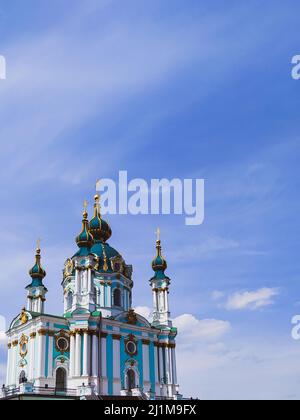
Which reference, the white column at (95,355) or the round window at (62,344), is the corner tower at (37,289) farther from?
the white column at (95,355)

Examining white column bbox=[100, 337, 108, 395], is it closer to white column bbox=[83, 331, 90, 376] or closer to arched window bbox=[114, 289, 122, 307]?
white column bbox=[83, 331, 90, 376]

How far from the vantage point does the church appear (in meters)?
37.0

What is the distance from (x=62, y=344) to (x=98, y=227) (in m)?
12.7

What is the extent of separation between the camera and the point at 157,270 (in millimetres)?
47469

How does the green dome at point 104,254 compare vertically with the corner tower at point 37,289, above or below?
above

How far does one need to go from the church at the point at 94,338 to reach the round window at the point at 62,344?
0.07 metres

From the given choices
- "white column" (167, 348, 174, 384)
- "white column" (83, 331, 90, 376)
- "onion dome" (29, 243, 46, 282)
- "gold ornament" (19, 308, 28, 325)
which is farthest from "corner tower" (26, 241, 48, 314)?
"white column" (167, 348, 174, 384)

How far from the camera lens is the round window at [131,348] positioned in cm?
4093

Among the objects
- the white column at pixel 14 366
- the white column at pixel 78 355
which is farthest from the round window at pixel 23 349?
the white column at pixel 78 355
